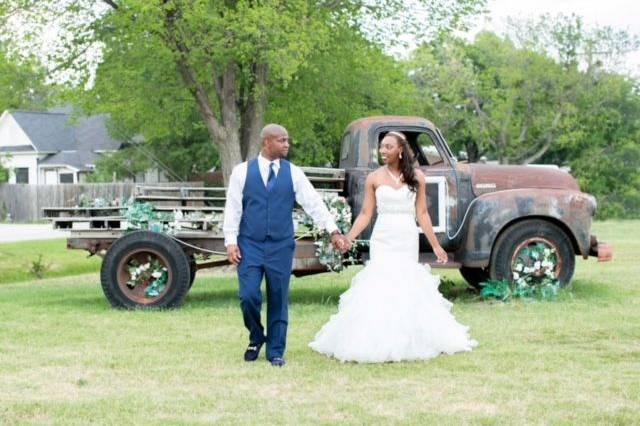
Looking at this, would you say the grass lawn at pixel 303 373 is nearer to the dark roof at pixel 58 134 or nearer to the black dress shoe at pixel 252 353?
the black dress shoe at pixel 252 353

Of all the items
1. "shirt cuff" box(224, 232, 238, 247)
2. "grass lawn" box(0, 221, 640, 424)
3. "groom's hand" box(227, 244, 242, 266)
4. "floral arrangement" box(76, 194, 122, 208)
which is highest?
"floral arrangement" box(76, 194, 122, 208)

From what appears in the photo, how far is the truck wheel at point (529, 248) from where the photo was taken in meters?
12.5

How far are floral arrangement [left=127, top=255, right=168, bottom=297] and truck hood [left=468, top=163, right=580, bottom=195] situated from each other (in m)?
3.81

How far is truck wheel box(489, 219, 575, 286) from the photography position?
1249 centimetres

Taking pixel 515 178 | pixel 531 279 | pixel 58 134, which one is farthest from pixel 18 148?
pixel 531 279

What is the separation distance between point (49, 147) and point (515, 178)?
1804 inches

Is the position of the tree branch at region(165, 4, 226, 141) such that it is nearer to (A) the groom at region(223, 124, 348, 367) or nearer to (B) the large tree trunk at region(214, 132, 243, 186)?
(B) the large tree trunk at region(214, 132, 243, 186)

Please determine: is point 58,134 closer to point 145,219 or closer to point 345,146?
point 345,146

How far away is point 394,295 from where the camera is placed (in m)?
8.66

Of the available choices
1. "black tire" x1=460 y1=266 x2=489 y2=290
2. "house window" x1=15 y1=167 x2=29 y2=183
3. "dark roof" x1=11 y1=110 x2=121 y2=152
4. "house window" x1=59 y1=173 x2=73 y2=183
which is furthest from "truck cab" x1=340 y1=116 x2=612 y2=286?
"house window" x1=15 y1=167 x2=29 y2=183

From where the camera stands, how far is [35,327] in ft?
36.1

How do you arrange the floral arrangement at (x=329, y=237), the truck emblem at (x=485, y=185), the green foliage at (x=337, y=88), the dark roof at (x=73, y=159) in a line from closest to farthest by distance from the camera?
the floral arrangement at (x=329, y=237) → the truck emblem at (x=485, y=185) → the green foliage at (x=337, y=88) → the dark roof at (x=73, y=159)

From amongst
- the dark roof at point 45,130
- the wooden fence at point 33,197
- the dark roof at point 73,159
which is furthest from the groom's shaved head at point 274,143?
the dark roof at point 45,130

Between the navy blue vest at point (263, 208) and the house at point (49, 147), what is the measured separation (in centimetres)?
4577
